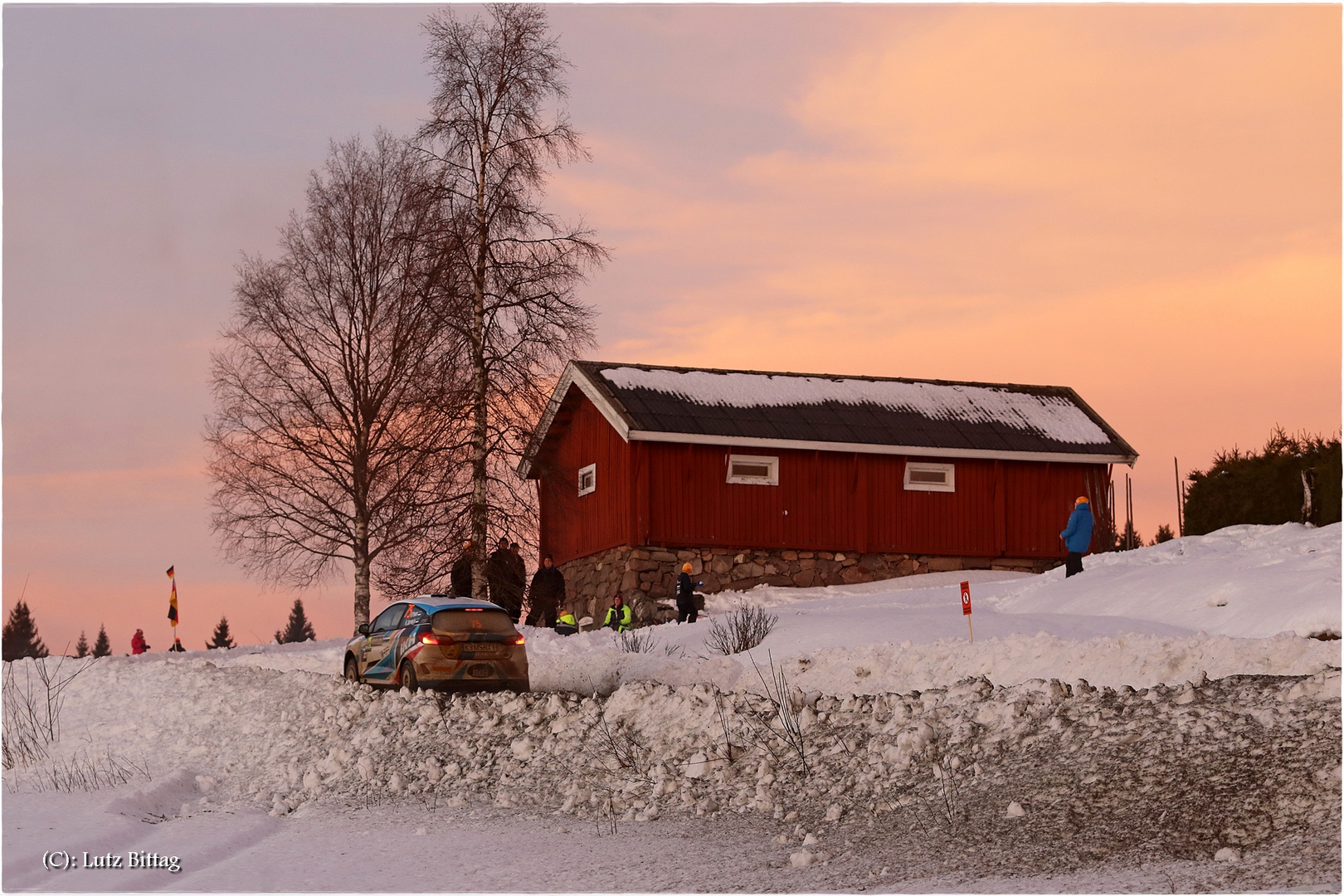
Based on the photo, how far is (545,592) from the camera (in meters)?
25.0

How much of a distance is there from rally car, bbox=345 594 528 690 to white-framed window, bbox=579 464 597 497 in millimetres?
12637

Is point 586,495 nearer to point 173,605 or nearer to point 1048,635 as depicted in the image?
point 173,605

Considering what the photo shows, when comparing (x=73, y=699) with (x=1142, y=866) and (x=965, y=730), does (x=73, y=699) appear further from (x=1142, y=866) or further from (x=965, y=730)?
(x=1142, y=866)

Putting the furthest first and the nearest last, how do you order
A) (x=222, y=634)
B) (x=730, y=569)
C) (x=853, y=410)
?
(x=222, y=634) → (x=853, y=410) → (x=730, y=569)

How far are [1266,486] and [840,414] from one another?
39.6 feet

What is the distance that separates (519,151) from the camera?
26.8m

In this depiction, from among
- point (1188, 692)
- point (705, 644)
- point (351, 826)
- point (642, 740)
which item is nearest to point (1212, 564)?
point (705, 644)

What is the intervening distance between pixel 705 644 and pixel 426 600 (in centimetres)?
393

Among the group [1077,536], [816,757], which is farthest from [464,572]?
[816,757]

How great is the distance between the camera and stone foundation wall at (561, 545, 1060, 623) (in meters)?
26.6

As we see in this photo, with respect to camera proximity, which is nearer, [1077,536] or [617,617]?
[1077,536]

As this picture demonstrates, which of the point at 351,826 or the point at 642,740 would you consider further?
the point at 642,740

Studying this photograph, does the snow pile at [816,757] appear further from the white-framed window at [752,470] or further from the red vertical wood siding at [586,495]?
the white-framed window at [752,470]

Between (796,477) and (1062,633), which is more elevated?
(796,477)
